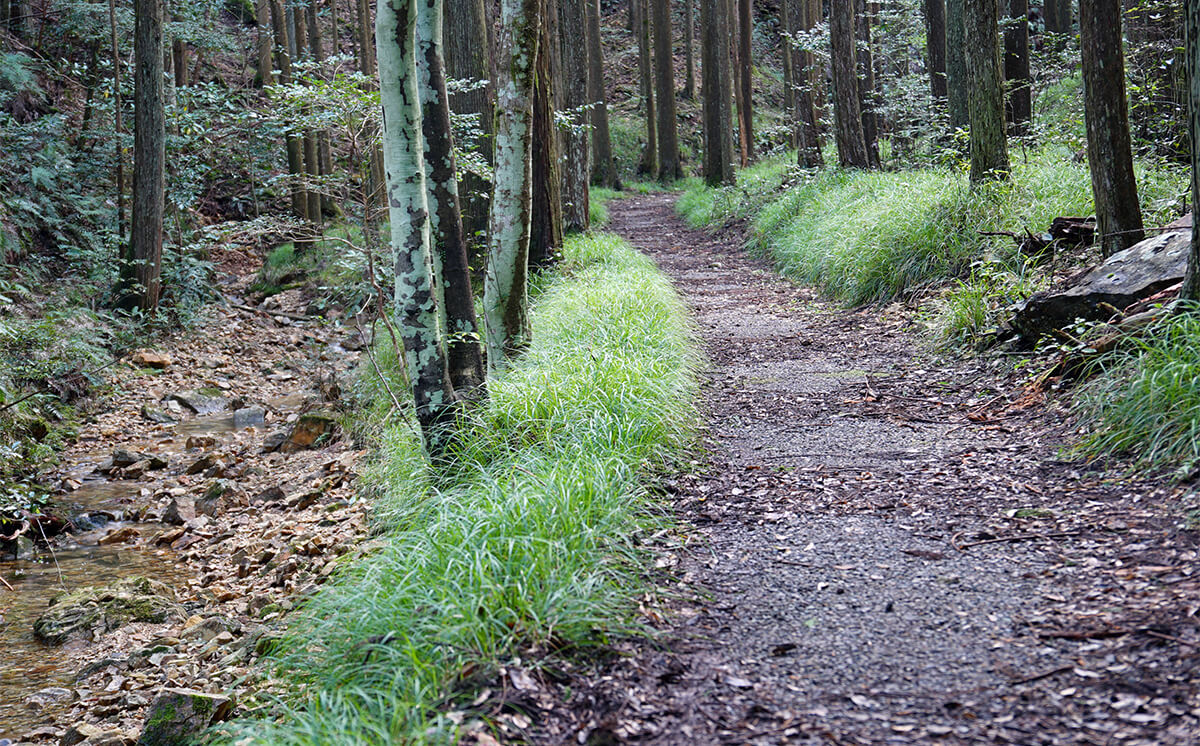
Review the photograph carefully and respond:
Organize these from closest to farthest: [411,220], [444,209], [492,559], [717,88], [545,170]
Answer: [492,559], [411,220], [444,209], [545,170], [717,88]

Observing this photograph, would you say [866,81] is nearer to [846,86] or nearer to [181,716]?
[846,86]

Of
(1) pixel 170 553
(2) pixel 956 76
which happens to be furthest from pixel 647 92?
(1) pixel 170 553

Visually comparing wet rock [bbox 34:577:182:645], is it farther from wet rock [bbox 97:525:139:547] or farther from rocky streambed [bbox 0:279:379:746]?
wet rock [bbox 97:525:139:547]

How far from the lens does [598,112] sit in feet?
79.3

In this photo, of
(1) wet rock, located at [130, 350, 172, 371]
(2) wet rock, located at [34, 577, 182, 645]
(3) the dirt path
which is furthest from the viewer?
(1) wet rock, located at [130, 350, 172, 371]

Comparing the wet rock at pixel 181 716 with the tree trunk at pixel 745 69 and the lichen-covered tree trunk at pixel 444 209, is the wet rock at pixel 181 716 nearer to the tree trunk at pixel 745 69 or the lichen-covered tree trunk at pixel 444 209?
the lichen-covered tree trunk at pixel 444 209

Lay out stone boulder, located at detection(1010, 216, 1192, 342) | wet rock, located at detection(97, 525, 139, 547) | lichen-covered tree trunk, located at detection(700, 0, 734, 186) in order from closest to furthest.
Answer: stone boulder, located at detection(1010, 216, 1192, 342) < wet rock, located at detection(97, 525, 139, 547) < lichen-covered tree trunk, located at detection(700, 0, 734, 186)

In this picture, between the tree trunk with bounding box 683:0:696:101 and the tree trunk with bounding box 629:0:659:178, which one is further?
the tree trunk with bounding box 683:0:696:101

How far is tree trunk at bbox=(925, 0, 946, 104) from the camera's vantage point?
47.1 ft

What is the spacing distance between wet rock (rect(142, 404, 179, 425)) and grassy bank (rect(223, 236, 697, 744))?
17.0 ft

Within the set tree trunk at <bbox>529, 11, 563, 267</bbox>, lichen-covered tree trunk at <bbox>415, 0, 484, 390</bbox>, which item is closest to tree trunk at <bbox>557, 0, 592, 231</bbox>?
tree trunk at <bbox>529, 11, 563, 267</bbox>

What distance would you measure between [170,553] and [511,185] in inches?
143

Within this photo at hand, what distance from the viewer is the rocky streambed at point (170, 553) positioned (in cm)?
432

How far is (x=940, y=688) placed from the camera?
8.29ft
